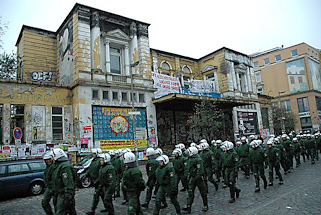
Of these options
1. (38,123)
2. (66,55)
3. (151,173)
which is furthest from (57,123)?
(151,173)

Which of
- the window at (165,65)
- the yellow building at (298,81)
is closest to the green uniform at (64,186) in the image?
the window at (165,65)

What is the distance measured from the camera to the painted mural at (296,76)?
192 feet

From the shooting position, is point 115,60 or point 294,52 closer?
point 115,60

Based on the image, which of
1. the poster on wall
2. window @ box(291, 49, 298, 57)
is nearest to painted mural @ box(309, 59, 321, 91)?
window @ box(291, 49, 298, 57)

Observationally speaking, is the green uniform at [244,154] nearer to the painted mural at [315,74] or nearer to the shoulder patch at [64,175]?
the shoulder patch at [64,175]

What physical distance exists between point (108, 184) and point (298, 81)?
201 feet

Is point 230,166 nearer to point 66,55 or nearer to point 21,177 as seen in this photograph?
point 21,177

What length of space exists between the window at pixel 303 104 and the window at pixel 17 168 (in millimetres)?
59432

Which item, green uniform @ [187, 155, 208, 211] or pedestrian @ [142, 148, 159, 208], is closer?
green uniform @ [187, 155, 208, 211]

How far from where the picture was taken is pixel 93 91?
20.2 meters

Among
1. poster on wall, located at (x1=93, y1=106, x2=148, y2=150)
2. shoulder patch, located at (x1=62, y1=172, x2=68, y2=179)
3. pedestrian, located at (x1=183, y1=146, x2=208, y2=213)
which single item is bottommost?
pedestrian, located at (x1=183, y1=146, x2=208, y2=213)

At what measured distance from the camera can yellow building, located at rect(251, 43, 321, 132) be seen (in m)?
57.6

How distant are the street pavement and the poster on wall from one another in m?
7.77

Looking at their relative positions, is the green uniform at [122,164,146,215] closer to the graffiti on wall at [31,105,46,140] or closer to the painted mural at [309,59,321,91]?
the graffiti on wall at [31,105,46,140]
